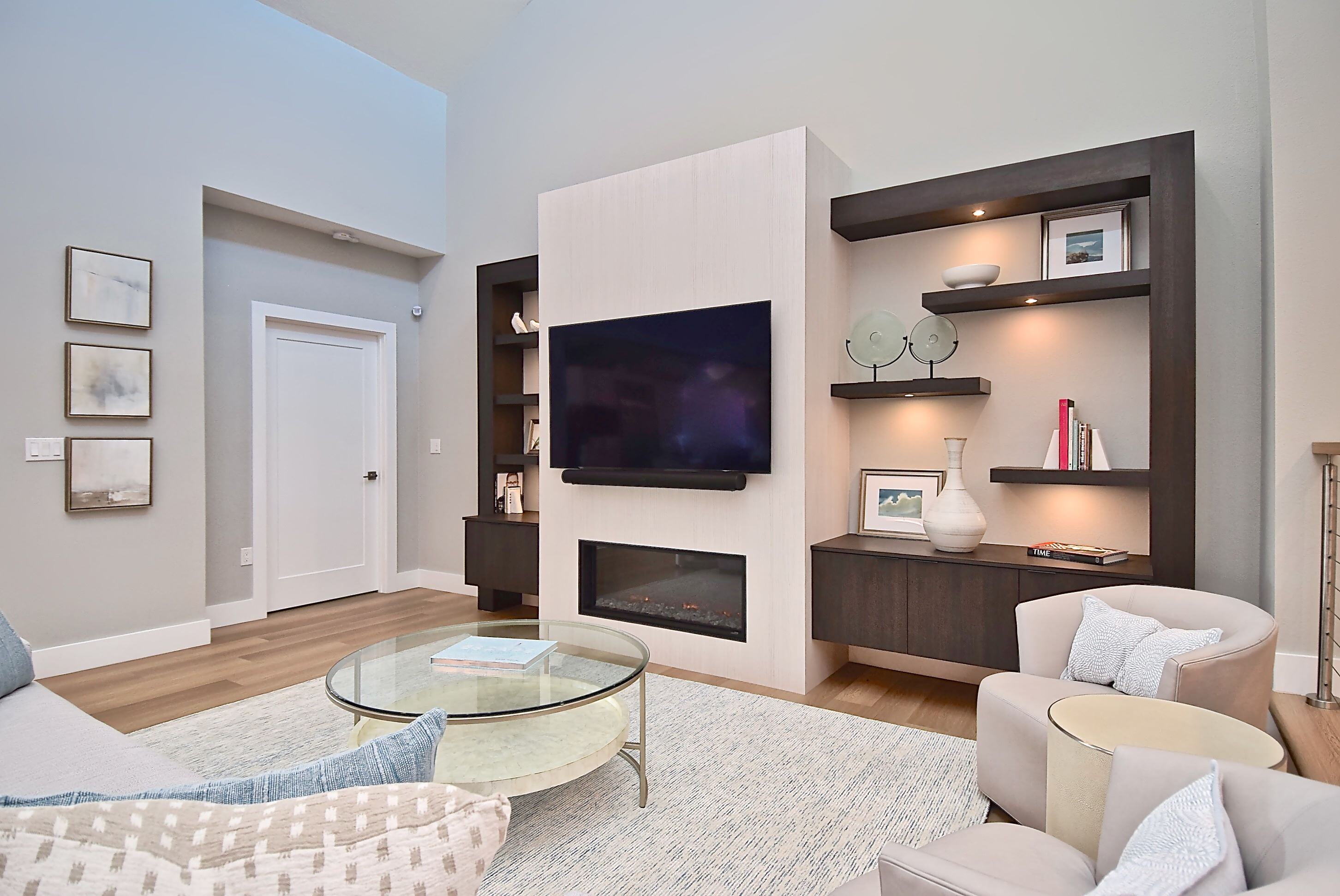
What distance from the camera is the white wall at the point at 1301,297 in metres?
2.57

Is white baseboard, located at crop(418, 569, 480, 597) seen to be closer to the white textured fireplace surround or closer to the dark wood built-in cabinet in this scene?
the white textured fireplace surround

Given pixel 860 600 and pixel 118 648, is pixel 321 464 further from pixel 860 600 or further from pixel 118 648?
pixel 860 600

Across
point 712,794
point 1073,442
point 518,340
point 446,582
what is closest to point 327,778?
point 712,794

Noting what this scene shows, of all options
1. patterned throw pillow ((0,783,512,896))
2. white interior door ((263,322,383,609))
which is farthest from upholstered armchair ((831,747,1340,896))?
white interior door ((263,322,383,609))

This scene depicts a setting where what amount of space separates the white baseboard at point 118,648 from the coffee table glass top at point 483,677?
223 centimetres

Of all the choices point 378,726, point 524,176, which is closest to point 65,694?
point 378,726

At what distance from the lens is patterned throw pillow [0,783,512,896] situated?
24.0 inches

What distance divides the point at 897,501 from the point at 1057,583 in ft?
3.00

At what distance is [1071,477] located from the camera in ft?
10.0

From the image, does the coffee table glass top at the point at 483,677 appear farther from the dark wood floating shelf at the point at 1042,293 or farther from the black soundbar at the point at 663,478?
the dark wood floating shelf at the point at 1042,293

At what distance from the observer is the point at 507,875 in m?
1.94

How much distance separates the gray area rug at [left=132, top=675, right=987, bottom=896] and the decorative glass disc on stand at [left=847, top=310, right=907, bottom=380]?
167 cm

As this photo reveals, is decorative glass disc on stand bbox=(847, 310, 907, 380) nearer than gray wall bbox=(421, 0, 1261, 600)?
No

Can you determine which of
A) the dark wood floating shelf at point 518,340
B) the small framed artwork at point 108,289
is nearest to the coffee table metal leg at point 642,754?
the dark wood floating shelf at point 518,340
